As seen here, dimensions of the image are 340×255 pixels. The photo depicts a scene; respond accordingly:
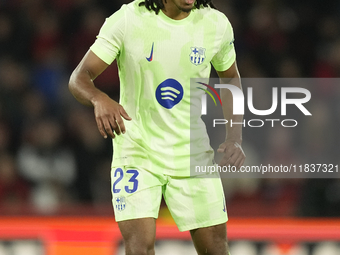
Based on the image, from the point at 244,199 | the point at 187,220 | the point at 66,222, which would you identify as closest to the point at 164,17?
the point at 187,220

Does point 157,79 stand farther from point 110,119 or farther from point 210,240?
point 210,240

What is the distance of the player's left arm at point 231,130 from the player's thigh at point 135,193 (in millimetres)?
412

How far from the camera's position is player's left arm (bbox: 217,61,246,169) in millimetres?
2926

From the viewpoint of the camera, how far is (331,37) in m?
6.01

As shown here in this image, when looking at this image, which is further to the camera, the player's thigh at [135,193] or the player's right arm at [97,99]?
the player's thigh at [135,193]

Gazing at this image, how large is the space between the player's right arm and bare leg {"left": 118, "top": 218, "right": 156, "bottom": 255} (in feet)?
1.51

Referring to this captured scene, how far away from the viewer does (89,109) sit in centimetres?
565

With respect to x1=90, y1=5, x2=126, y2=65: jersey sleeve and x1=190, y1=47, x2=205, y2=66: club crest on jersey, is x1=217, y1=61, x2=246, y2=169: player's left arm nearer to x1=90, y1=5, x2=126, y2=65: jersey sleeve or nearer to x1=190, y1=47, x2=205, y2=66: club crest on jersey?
x1=190, y1=47, x2=205, y2=66: club crest on jersey

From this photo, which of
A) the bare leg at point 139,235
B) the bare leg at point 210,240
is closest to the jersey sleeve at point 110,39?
the bare leg at point 139,235

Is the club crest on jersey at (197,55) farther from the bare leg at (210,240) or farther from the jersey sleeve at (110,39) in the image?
the bare leg at (210,240)

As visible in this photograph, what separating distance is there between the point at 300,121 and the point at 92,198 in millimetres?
2037

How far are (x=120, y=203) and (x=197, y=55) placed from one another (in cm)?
86

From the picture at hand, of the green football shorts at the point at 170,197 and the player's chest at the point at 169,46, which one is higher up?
the player's chest at the point at 169,46

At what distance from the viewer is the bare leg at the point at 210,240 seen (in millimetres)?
2850
